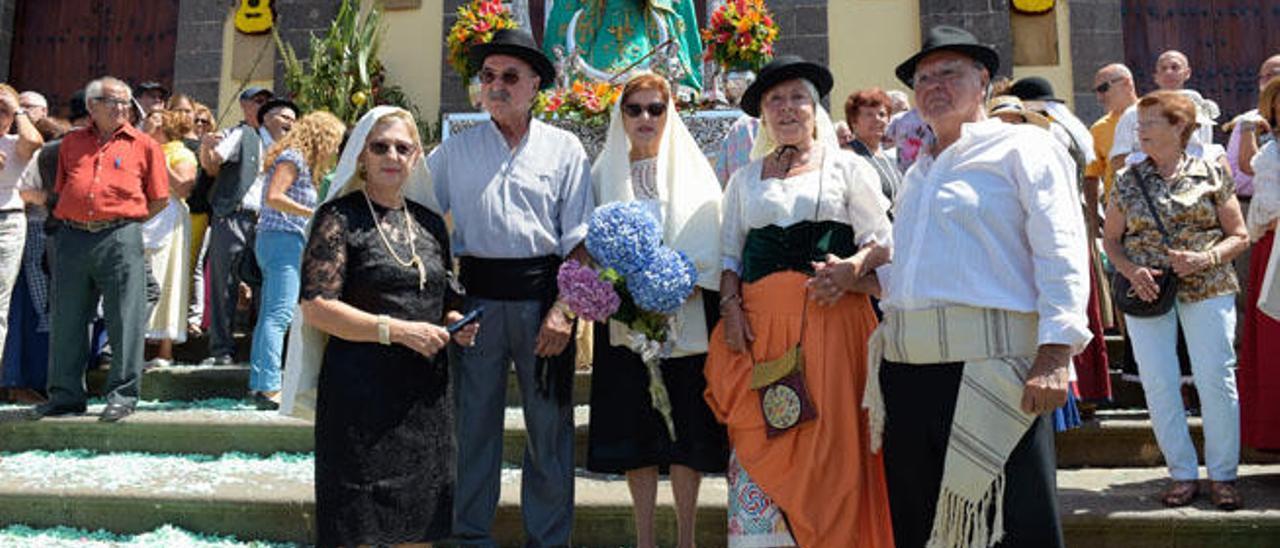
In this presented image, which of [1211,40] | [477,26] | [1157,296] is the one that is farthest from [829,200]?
[1211,40]

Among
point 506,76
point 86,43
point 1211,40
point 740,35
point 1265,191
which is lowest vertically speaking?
point 1265,191

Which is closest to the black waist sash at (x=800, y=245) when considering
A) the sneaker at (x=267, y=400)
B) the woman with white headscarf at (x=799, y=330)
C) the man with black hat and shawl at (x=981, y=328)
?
the woman with white headscarf at (x=799, y=330)

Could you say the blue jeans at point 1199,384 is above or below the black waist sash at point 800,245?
below

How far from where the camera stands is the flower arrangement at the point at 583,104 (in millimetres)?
7098

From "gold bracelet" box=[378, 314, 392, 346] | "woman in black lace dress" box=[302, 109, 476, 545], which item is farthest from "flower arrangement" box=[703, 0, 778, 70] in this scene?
"gold bracelet" box=[378, 314, 392, 346]

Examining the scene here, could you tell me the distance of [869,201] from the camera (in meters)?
3.49

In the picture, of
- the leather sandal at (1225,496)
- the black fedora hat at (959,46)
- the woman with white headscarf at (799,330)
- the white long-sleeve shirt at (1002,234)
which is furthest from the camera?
the leather sandal at (1225,496)

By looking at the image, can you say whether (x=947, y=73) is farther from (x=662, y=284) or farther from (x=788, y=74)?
(x=662, y=284)

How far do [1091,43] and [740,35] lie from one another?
188 inches

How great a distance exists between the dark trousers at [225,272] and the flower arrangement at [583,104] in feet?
7.11

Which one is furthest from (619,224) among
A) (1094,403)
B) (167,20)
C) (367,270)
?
(167,20)

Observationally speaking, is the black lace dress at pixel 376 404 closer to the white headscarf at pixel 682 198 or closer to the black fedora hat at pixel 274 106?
the white headscarf at pixel 682 198

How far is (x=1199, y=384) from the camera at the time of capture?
4.29m

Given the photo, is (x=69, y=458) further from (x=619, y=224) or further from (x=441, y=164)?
(x=619, y=224)
